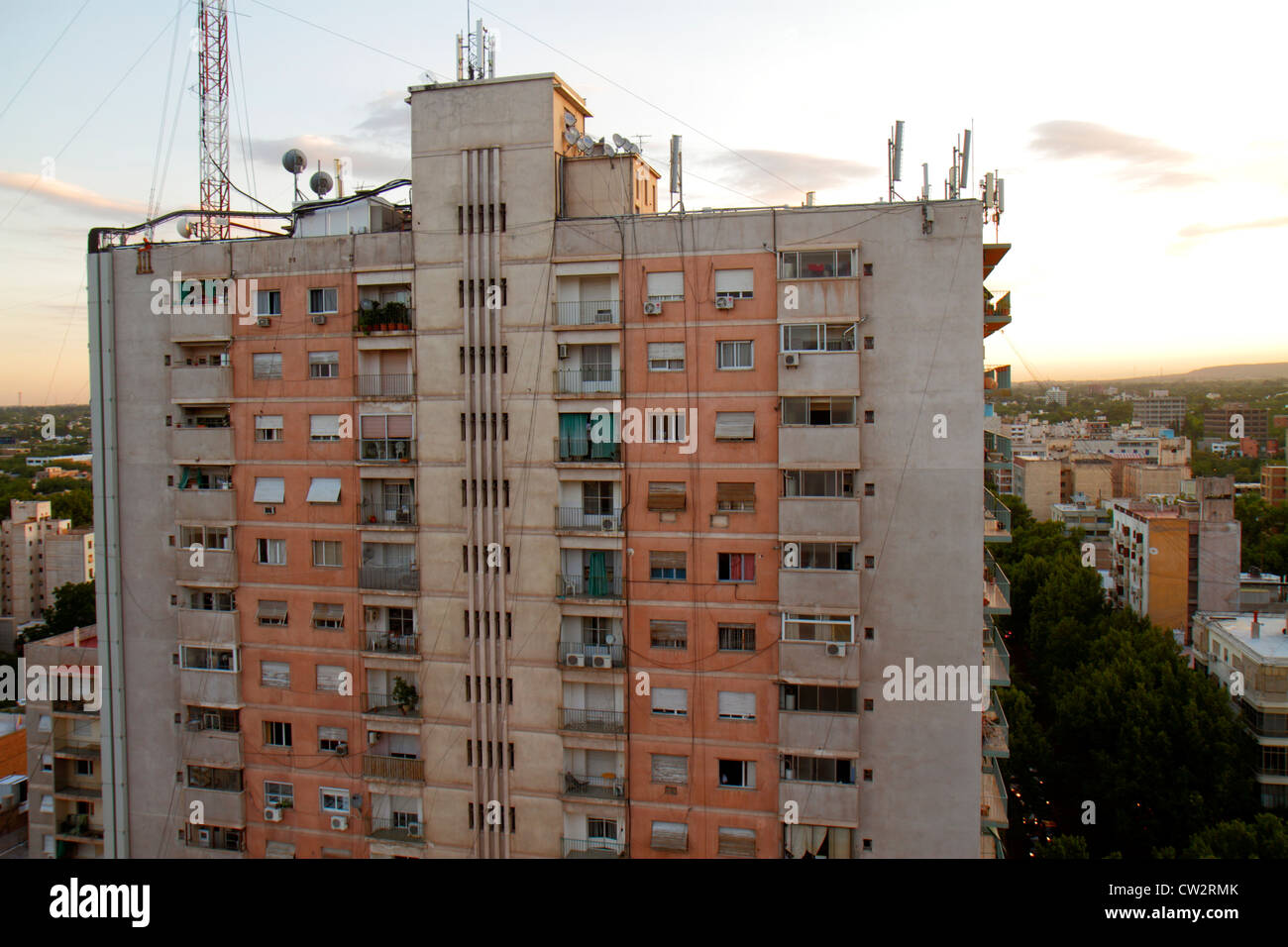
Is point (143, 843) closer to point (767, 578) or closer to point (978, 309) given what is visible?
point (767, 578)

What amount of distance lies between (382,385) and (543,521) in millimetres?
5677

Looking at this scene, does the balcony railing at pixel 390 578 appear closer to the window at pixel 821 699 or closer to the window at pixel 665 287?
the window at pixel 665 287

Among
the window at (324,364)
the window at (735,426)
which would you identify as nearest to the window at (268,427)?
the window at (324,364)

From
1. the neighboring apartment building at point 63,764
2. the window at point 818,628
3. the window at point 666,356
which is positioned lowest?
the neighboring apartment building at point 63,764

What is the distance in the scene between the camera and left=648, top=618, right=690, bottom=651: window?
19.8 metres

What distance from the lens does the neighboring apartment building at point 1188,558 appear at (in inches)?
2267

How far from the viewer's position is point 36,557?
79.8 meters

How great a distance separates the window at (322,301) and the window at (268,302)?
3.04 feet

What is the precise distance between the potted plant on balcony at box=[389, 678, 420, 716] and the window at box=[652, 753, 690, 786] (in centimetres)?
632

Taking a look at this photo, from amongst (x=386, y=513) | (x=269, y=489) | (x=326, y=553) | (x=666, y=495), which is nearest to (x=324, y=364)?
(x=269, y=489)

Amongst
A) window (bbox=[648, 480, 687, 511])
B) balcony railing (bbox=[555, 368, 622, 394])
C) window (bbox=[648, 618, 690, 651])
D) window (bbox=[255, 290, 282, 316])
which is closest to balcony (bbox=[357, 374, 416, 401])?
window (bbox=[255, 290, 282, 316])

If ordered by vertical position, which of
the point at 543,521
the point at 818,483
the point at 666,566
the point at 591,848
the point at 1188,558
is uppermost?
the point at 818,483

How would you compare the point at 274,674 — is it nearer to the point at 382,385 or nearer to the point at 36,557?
the point at 382,385

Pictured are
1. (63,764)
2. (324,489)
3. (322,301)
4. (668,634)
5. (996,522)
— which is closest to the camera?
(668,634)
